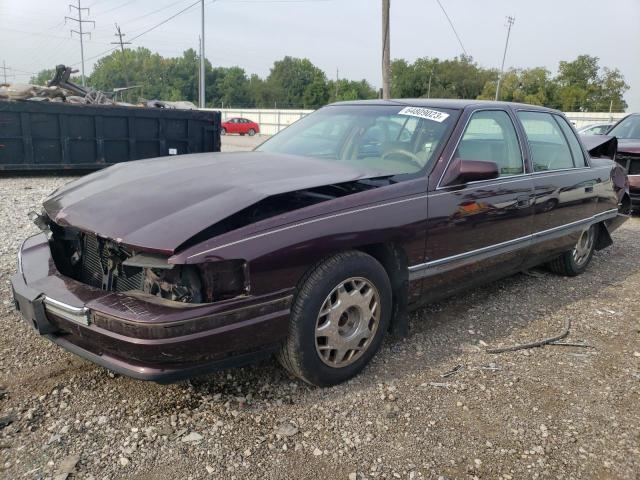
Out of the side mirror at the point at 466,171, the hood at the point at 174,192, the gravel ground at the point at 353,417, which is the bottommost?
the gravel ground at the point at 353,417

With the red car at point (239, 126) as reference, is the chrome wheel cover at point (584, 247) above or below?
below

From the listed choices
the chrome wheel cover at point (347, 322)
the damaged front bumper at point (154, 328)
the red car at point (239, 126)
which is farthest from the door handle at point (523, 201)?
the red car at point (239, 126)

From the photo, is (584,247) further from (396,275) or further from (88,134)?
(88,134)

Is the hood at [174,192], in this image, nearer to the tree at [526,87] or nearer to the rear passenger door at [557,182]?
the rear passenger door at [557,182]

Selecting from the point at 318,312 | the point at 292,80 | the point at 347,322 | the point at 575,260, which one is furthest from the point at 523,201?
the point at 292,80

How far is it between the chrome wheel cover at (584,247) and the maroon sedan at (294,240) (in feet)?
3.69

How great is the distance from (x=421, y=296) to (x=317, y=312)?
3.14 ft

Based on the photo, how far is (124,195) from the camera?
2842 millimetres

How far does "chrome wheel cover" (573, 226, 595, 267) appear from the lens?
524 cm

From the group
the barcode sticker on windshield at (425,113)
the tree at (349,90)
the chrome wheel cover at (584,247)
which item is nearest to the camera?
the barcode sticker on windshield at (425,113)

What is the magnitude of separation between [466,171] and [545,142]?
167 cm

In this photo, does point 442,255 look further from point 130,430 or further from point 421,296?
point 130,430

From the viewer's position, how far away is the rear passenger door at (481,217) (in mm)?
3367

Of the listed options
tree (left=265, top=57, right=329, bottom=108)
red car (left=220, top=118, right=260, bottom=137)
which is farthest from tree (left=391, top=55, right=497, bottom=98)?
red car (left=220, top=118, right=260, bottom=137)
